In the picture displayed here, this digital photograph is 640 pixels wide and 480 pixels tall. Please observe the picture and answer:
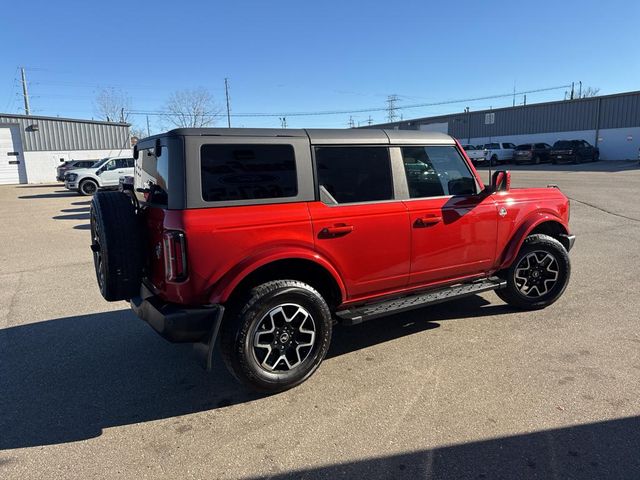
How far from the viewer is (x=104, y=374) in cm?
376

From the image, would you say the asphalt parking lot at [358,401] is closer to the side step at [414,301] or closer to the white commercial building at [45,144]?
the side step at [414,301]

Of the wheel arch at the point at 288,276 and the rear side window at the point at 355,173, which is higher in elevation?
the rear side window at the point at 355,173

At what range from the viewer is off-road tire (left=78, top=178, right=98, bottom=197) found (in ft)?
68.5

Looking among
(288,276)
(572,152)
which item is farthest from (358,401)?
(572,152)

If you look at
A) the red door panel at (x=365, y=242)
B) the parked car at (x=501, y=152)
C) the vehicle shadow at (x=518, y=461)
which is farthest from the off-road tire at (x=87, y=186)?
the parked car at (x=501, y=152)

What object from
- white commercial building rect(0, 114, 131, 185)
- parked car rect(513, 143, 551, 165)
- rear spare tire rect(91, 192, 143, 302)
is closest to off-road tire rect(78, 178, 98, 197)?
white commercial building rect(0, 114, 131, 185)

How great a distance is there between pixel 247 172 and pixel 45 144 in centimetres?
3803

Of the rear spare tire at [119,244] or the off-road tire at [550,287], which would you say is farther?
the off-road tire at [550,287]

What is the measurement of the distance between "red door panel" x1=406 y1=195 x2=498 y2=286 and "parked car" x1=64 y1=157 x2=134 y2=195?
772 inches

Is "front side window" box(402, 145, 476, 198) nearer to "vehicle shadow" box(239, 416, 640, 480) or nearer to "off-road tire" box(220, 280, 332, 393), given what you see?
"off-road tire" box(220, 280, 332, 393)

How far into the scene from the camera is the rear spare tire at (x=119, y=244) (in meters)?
3.35

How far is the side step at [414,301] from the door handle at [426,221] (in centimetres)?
67

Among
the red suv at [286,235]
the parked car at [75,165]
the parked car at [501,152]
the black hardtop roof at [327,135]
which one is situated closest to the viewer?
the red suv at [286,235]

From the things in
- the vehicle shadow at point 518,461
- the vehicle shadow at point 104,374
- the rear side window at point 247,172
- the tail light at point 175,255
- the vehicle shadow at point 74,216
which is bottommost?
the vehicle shadow at point 518,461
